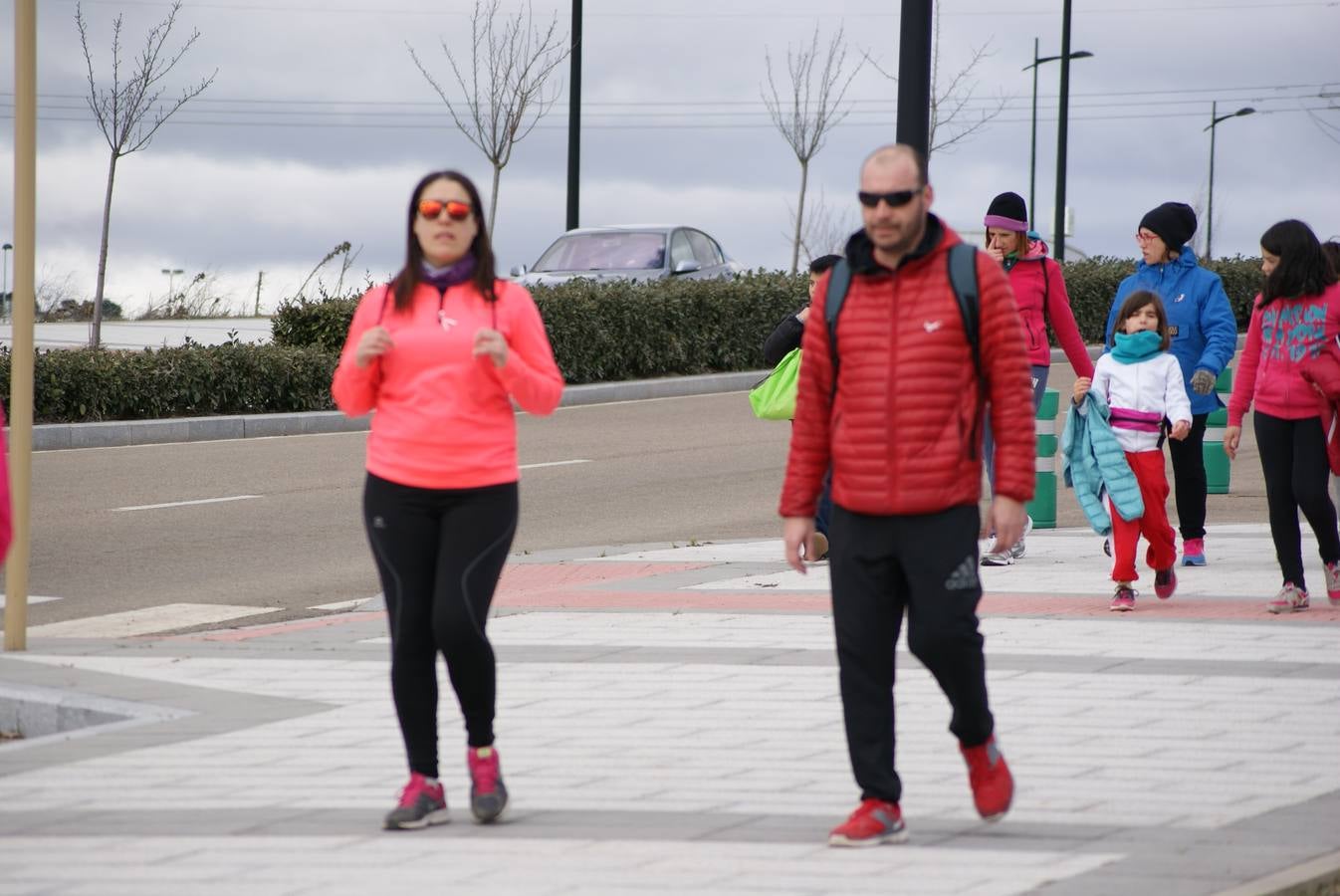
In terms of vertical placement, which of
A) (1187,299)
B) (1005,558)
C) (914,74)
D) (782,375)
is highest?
(914,74)

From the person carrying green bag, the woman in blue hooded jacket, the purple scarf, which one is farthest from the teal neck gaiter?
the purple scarf

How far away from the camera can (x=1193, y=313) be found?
991cm

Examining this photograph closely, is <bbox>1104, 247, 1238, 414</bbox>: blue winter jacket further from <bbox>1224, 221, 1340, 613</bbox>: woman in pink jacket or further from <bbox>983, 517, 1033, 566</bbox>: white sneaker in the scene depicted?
<bbox>983, 517, 1033, 566</bbox>: white sneaker

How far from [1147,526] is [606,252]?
17157 mm

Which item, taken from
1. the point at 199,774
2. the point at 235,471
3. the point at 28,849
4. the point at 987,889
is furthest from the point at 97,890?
the point at 235,471

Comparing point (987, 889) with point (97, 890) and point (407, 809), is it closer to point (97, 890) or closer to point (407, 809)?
point (407, 809)

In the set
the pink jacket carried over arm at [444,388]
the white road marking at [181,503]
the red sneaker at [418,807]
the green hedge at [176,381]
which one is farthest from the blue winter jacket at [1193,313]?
the green hedge at [176,381]

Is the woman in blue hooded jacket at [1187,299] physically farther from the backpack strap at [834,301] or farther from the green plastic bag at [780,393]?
the backpack strap at [834,301]

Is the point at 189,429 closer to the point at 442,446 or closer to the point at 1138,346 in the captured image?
the point at 1138,346

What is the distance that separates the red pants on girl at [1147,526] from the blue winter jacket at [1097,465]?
7 centimetres

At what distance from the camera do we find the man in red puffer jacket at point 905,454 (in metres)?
4.93

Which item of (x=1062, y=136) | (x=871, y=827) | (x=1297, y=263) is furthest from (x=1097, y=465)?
(x=1062, y=136)

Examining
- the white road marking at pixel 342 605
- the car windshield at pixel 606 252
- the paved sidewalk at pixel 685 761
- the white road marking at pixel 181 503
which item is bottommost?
the white road marking at pixel 342 605

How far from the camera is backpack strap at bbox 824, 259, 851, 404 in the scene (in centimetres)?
507
